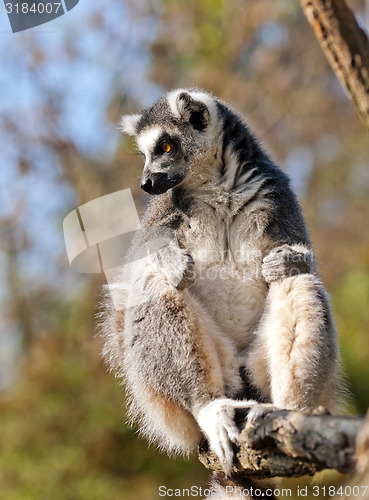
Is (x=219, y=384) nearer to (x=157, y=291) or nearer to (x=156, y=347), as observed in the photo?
(x=156, y=347)

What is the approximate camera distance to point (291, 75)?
13328mm

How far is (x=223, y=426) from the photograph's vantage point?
120 inches

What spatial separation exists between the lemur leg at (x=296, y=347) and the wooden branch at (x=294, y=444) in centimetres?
46

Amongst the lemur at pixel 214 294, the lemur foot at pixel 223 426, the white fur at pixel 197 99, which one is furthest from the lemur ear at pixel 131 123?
the lemur foot at pixel 223 426

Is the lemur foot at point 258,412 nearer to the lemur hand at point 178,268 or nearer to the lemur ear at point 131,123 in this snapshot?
the lemur hand at point 178,268

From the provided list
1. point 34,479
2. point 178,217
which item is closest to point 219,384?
point 178,217

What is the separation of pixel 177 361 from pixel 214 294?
60 centimetres

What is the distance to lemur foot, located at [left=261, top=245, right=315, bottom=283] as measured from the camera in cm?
353

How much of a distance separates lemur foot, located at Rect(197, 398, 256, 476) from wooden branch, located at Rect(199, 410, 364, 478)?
5cm

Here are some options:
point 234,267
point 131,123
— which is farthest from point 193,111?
point 234,267

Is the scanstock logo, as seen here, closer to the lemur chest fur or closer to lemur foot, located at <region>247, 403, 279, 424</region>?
the lemur chest fur

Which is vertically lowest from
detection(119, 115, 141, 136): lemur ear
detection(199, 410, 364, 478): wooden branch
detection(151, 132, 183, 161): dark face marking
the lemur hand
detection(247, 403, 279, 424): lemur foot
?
detection(199, 410, 364, 478): wooden branch

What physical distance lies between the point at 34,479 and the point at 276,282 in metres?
6.23

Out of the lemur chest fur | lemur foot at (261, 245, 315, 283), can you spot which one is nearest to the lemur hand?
the lemur chest fur
